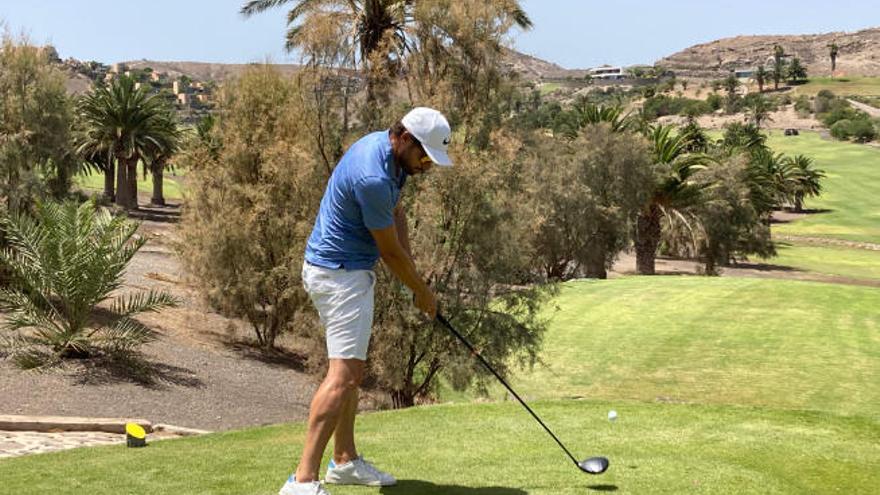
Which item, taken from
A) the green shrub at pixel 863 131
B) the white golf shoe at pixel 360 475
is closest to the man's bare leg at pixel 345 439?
the white golf shoe at pixel 360 475

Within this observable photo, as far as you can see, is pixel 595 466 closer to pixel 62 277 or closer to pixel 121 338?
pixel 62 277

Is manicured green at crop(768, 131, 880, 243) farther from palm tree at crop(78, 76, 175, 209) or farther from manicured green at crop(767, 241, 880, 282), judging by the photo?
palm tree at crop(78, 76, 175, 209)

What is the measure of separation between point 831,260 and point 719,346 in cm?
4765

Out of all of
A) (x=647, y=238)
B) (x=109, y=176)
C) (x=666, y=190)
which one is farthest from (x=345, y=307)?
(x=109, y=176)

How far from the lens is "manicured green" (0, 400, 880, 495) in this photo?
6141 millimetres

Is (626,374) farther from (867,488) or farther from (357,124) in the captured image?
(867,488)

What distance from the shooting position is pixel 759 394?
20344 millimetres

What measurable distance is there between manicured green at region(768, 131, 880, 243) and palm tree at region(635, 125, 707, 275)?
38292 mm

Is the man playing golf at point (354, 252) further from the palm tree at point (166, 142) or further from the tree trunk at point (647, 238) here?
the palm tree at point (166, 142)

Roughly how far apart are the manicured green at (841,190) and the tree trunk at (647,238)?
38102 mm

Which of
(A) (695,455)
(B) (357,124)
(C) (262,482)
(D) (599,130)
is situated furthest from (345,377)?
(D) (599,130)

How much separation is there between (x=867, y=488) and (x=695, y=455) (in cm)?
119

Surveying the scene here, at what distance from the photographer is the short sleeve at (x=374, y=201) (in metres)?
5.31

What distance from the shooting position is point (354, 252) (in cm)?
559
